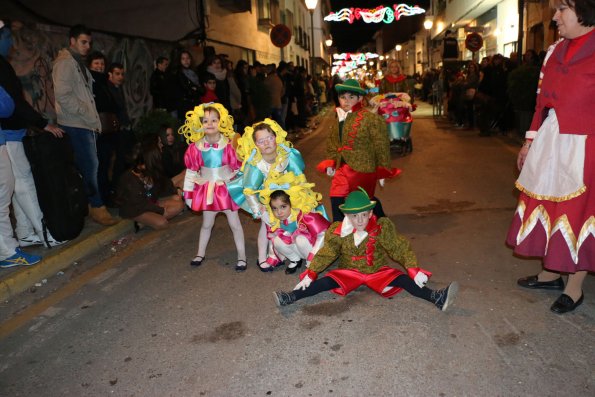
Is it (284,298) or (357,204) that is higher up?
(357,204)

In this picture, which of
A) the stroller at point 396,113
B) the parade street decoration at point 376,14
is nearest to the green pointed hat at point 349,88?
the stroller at point 396,113

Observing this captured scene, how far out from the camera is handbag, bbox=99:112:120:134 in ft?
21.8

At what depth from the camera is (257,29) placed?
20.4 metres

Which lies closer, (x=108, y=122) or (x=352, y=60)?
(x=108, y=122)

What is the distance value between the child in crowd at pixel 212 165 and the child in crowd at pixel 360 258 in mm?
1069

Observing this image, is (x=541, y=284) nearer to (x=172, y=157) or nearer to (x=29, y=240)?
(x=29, y=240)

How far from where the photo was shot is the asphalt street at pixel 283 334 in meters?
3.05

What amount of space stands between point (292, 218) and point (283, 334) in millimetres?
1296

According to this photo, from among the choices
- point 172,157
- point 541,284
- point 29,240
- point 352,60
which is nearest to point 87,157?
point 29,240

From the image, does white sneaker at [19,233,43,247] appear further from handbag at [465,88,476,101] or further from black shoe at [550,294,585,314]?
handbag at [465,88,476,101]

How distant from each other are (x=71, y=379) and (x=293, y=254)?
2.17m

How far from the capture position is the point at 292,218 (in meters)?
4.69

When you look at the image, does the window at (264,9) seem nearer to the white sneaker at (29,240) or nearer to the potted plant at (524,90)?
the potted plant at (524,90)

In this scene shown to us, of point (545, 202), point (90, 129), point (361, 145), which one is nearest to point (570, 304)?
point (545, 202)
